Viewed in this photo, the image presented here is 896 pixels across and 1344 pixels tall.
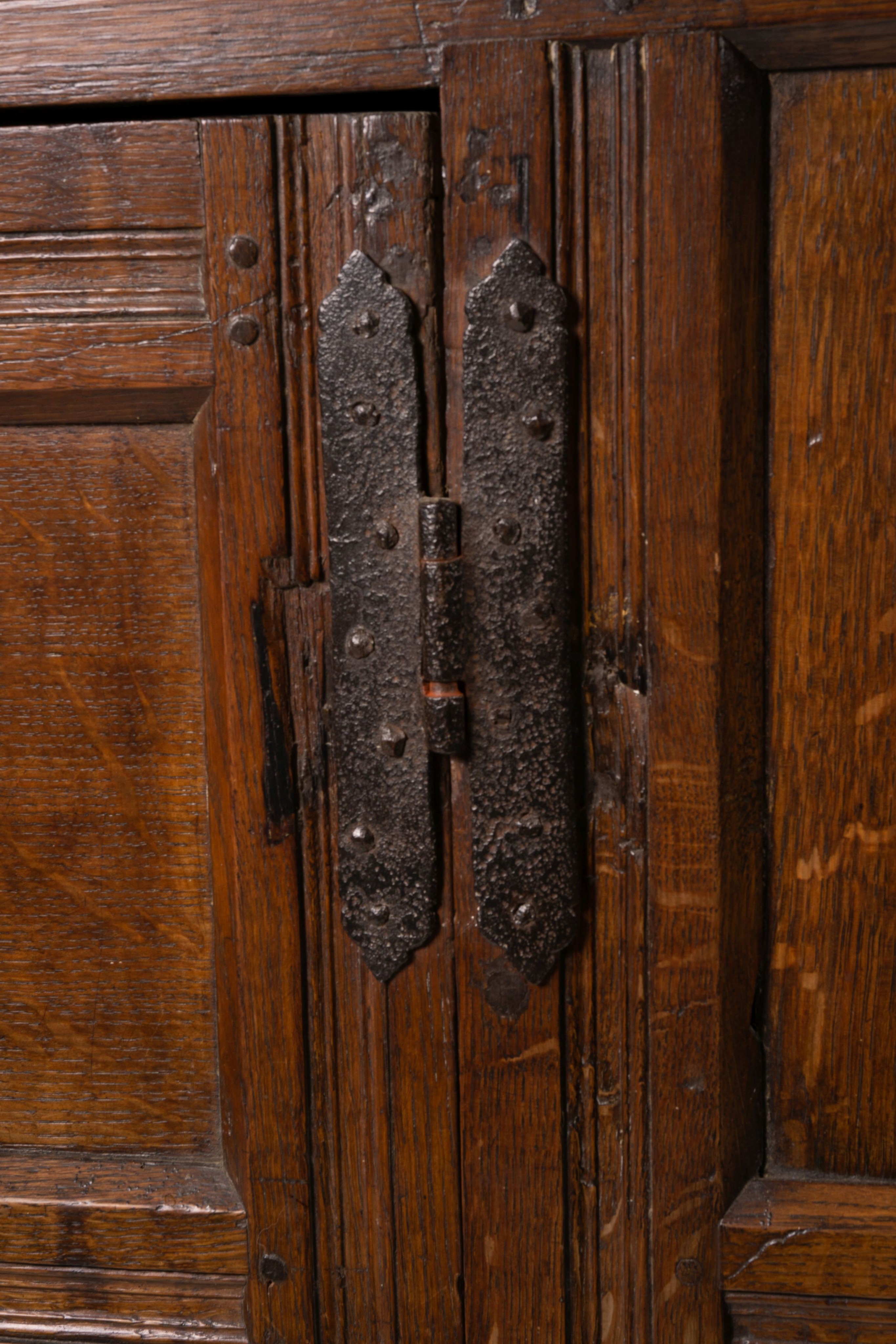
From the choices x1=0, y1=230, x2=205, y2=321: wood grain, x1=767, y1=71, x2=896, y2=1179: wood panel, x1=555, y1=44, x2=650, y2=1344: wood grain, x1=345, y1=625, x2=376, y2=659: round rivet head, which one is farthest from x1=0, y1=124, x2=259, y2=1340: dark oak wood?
x1=767, y1=71, x2=896, y2=1179: wood panel

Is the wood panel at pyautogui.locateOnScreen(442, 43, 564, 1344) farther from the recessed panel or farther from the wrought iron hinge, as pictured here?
the recessed panel

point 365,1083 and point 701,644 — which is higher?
point 701,644

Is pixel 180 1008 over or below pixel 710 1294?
over

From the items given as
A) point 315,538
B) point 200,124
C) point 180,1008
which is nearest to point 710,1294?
point 180,1008

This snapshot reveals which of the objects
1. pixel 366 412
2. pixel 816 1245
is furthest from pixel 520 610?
pixel 816 1245

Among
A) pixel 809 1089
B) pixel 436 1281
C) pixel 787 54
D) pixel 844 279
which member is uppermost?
pixel 787 54

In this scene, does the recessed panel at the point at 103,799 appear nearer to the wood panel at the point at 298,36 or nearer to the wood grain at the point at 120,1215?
the wood grain at the point at 120,1215

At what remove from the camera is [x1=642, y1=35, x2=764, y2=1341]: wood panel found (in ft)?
1.83

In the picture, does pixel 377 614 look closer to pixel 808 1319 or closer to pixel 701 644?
pixel 701 644

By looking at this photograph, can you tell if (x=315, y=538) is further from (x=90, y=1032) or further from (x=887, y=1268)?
(x=887, y=1268)

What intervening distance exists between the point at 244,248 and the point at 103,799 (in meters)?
0.33

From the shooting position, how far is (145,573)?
65 cm

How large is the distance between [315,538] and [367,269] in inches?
5.8

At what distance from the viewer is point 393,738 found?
0.61m
